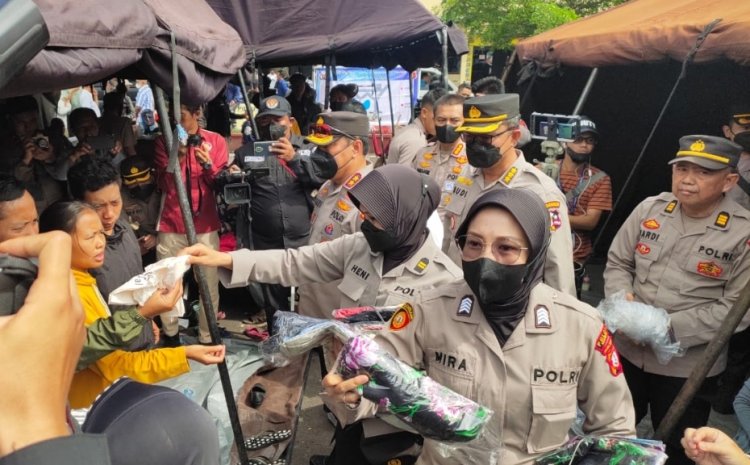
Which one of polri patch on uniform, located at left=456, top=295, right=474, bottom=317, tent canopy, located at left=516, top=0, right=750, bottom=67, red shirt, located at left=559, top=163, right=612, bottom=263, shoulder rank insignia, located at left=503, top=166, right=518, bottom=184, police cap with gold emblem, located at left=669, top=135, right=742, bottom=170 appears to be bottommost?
red shirt, located at left=559, top=163, right=612, bottom=263

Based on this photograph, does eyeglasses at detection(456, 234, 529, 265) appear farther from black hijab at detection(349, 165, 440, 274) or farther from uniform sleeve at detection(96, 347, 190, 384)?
uniform sleeve at detection(96, 347, 190, 384)

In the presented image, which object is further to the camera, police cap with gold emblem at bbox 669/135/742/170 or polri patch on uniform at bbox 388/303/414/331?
police cap with gold emblem at bbox 669/135/742/170

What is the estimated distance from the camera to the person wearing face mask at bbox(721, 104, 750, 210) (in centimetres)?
391

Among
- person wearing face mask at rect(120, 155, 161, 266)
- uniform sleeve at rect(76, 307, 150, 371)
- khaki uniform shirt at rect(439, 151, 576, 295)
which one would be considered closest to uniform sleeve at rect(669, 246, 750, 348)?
khaki uniform shirt at rect(439, 151, 576, 295)

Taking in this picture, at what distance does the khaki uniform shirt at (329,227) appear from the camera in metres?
3.11

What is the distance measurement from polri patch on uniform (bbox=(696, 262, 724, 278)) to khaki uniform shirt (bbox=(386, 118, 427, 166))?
125 inches

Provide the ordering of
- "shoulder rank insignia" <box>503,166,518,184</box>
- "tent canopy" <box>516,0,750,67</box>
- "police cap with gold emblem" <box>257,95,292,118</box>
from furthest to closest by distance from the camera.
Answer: "police cap with gold emblem" <box>257,95,292,118</box> < "tent canopy" <box>516,0,750,67</box> < "shoulder rank insignia" <box>503,166,518,184</box>

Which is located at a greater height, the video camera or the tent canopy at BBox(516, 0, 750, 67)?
the tent canopy at BBox(516, 0, 750, 67)

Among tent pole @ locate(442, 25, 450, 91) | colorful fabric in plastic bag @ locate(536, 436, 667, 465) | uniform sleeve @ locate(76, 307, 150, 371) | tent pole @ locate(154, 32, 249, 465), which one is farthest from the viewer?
tent pole @ locate(442, 25, 450, 91)

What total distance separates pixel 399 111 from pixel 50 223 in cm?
1113

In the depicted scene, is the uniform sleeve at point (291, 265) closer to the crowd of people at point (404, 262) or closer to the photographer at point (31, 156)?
the crowd of people at point (404, 262)

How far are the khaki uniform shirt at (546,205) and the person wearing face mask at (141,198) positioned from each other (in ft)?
7.71

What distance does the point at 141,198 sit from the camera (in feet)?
15.1

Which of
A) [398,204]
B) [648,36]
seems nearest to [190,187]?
[398,204]
